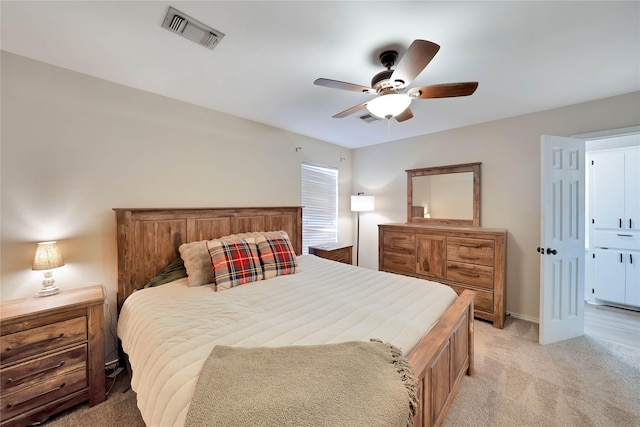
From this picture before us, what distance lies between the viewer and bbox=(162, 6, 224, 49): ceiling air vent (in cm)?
142

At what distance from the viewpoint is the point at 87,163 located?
2.04 m

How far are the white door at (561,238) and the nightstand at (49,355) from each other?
392cm

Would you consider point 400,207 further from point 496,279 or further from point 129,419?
point 129,419

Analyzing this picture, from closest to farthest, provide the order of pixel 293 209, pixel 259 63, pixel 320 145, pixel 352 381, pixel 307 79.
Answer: pixel 352 381, pixel 259 63, pixel 307 79, pixel 293 209, pixel 320 145

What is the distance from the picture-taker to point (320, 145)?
13.5ft

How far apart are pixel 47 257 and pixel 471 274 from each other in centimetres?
402

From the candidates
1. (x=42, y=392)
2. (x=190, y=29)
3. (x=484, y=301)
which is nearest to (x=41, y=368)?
(x=42, y=392)

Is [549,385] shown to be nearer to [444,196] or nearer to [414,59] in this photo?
[444,196]

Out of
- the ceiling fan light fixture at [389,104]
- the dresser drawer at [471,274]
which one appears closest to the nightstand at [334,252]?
the dresser drawer at [471,274]

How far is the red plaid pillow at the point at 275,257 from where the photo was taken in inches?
92.2

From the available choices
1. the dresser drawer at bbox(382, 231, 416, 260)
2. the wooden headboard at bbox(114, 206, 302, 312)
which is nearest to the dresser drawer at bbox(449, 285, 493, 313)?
the dresser drawer at bbox(382, 231, 416, 260)

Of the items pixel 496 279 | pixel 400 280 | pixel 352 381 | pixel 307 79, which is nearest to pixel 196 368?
pixel 352 381

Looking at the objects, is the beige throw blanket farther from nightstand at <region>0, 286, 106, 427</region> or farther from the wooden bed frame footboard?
nightstand at <region>0, 286, 106, 427</region>

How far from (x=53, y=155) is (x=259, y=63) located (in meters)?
1.77
